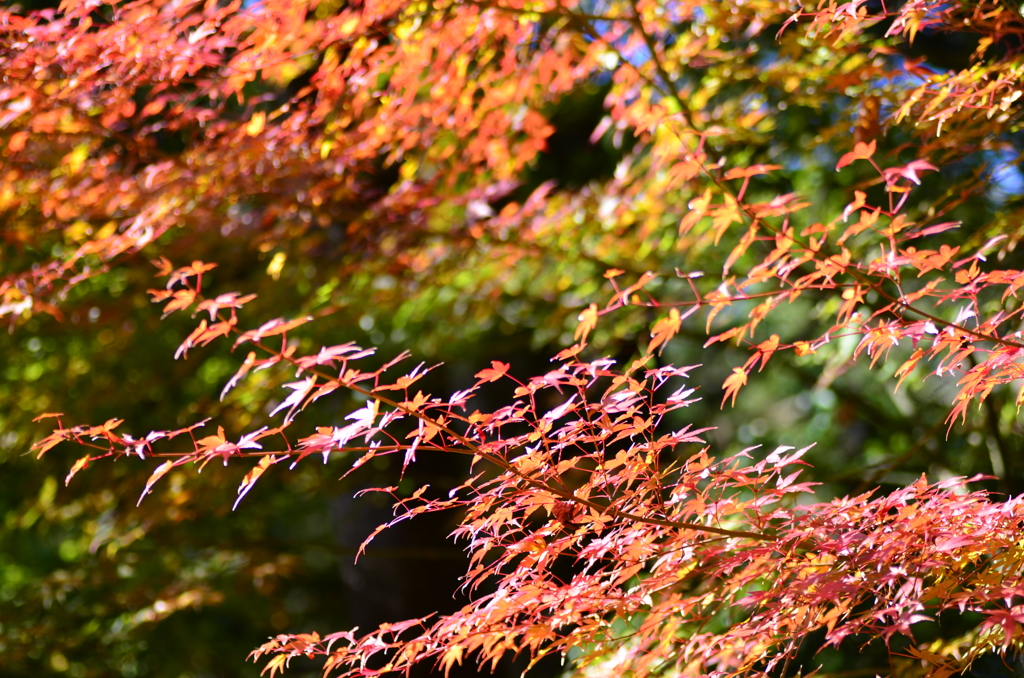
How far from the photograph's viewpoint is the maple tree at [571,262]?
1227 millimetres

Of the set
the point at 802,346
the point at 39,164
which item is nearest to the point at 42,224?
the point at 39,164

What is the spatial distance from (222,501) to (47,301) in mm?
1261

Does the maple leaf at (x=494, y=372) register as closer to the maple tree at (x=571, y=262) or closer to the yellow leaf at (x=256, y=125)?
the maple tree at (x=571, y=262)

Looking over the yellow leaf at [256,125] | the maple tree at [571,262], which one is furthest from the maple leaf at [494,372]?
the yellow leaf at [256,125]

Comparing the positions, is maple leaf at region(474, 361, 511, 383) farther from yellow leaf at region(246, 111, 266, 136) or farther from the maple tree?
yellow leaf at region(246, 111, 266, 136)

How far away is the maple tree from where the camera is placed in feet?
4.02

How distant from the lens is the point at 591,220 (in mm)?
2607

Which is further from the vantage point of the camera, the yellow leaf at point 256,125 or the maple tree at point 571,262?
the yellow leaf at point 256,125

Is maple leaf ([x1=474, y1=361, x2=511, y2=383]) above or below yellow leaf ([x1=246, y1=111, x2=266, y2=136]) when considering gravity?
below

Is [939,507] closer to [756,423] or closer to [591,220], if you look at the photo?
[591,220]

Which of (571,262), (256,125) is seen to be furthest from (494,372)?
(571,262)

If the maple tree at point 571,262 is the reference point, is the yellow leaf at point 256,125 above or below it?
above

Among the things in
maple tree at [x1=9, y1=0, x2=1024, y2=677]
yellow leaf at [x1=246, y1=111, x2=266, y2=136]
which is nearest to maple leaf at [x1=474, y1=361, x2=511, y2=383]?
maple tree at [x1=9, y1=0, x2=1024, y2=677]

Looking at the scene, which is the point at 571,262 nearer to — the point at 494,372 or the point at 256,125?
the point at 256,125
